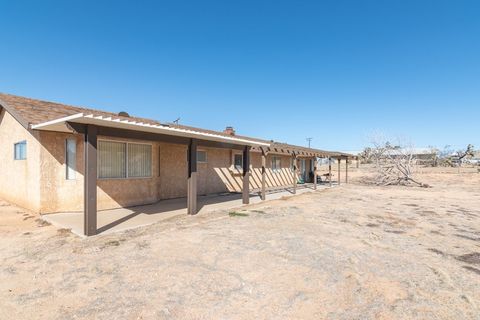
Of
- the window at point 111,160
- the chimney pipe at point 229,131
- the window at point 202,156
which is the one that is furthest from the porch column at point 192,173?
the chimney pipe at point 229,131

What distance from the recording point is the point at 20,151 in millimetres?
7949

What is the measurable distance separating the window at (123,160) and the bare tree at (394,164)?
61.4 feet

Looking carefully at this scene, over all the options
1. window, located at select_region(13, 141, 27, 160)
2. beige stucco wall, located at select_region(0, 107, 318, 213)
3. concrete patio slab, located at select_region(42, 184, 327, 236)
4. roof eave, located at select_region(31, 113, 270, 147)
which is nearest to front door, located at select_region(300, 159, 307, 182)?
beige stucco wall, located at select_region(0, 107, 318, 213)

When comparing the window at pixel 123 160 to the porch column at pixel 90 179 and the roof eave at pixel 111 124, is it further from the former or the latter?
the porch column at pixel 90 179

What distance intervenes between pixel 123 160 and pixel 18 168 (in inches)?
128

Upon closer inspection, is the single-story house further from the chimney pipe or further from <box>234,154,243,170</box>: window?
the chimney pipe

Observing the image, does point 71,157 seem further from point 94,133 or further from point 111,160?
point 94,133

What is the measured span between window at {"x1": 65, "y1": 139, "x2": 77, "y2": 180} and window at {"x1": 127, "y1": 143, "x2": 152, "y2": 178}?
156 cm

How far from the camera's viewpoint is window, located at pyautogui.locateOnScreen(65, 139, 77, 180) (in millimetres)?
7402

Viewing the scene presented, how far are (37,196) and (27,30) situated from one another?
26.3 feet

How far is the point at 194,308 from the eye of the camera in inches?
113

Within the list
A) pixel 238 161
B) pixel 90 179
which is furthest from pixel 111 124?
pixel 238 161

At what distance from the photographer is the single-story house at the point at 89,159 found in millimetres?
5391

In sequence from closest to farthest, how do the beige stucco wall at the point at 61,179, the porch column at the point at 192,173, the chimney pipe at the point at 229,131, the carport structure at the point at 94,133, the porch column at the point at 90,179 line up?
the carport structure at the point at 94,133 → the porch column at the point at 90,179 → the beige stucco wall at the point at 61,179 → the porch column at the point at 192,173 → the chimney pipe at the point at 229,131
